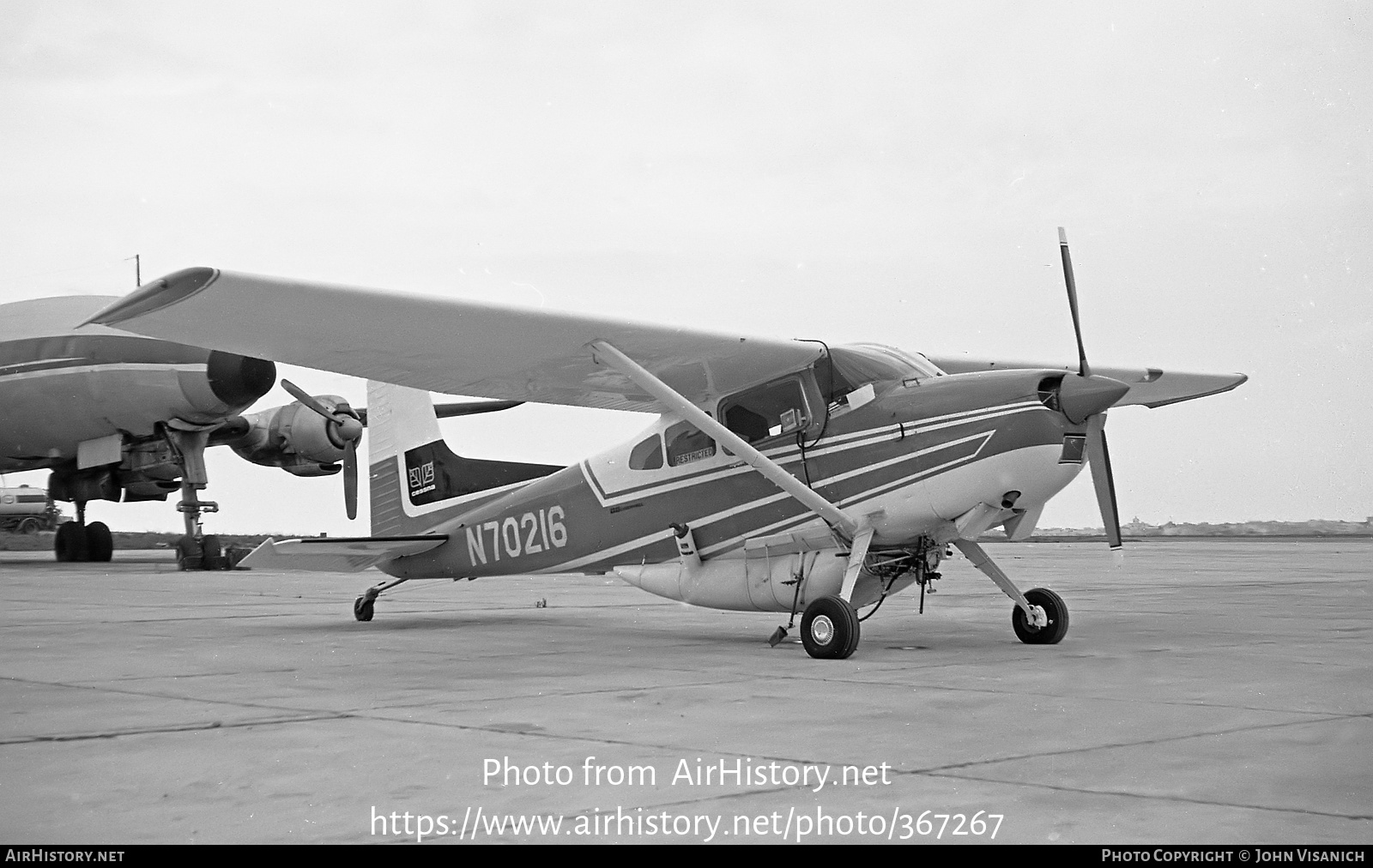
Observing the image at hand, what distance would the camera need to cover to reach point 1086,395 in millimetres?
8305

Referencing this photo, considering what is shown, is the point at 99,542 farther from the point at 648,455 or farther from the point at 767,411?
the point at 767,411

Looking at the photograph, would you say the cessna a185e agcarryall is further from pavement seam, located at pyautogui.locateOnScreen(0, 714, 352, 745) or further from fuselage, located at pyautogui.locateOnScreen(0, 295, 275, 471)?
fuselage, located at pyautogui.locateOnScreen(0, 295, 275, 471)

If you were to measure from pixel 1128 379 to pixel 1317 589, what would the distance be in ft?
18.3

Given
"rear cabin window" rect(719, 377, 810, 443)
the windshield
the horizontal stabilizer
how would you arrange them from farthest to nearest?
the horizontal stabilizer → "rear cabin window" rect(719, 377, 810, 443) → the windshield

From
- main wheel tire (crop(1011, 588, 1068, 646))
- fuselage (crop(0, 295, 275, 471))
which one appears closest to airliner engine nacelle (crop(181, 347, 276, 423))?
fuselage (crop(0, 295, 275, 471))

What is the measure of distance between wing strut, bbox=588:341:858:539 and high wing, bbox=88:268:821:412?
17cm

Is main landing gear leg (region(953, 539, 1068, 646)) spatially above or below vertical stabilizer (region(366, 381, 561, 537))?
below

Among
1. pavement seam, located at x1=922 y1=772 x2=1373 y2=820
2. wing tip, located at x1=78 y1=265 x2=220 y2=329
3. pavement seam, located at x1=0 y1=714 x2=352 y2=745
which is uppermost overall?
wing tip, located at x1=78 y1=265 x2=220 y2=329

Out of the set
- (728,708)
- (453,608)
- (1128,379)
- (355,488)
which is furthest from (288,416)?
(728,708)

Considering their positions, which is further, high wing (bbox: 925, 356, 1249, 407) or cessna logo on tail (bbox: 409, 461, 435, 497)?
cessna logo on tail (bbox: 409, 461, 435, 497)

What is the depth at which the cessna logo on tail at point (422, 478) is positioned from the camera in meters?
12.7

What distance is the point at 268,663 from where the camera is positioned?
26.3 feet

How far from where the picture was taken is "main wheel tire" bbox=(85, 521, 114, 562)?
29812 millimetres

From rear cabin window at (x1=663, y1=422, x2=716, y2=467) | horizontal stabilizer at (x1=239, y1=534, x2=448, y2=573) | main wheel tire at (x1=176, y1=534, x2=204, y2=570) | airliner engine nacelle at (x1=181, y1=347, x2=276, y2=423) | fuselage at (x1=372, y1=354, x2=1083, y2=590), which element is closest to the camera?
fuselage at (x1=372, y1=354, x2=1083, y2=590)
